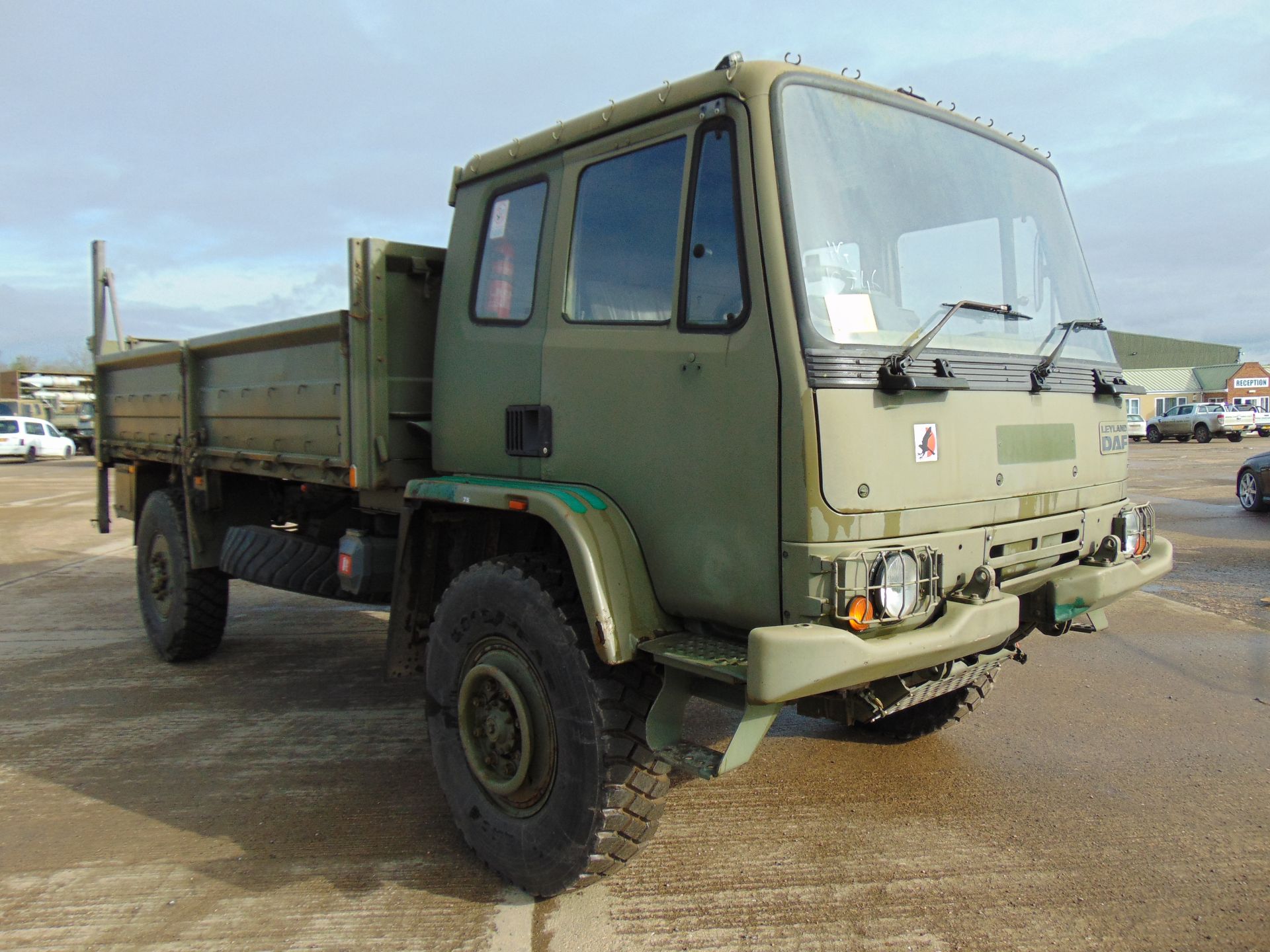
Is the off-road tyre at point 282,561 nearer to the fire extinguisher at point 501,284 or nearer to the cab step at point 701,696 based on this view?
the fire extinguisher at point 501,284

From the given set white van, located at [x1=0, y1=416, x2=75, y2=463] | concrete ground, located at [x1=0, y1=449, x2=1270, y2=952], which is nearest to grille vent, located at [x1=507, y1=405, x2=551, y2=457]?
concrete ground, located at [x1=0, y1=449, x2=1270, y2=952]

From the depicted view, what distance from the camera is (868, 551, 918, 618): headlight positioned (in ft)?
8.56

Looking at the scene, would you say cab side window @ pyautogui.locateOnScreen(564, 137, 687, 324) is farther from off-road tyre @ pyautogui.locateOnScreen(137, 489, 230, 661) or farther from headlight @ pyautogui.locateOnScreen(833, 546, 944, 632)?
off-road tyre @ pyautogui.locateOnScreen(137, 489, 230, 661)

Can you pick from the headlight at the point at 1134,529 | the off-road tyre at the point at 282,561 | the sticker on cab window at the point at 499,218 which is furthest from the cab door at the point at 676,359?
the off-road tyre at the point at 282,561

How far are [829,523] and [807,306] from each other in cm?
62

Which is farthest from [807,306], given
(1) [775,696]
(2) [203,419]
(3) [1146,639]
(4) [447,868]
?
(3) [1146,639]

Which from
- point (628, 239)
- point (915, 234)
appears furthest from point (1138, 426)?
point (628, 239)

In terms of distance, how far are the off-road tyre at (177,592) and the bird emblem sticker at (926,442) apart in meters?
4.71

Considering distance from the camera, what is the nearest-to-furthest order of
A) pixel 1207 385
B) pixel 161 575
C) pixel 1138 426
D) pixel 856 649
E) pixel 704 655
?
1. pixel 856 649
2. pixel 704 655
3. pixel 161 575
4. pixel 1138 426
5. pixel 1207 385

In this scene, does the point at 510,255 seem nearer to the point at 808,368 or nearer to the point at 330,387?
the point at 330,387

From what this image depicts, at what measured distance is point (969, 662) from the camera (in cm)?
337

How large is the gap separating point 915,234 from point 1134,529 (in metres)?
1.56

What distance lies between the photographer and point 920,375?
275cm

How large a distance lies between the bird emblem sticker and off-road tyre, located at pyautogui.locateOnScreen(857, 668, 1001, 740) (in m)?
1.85
